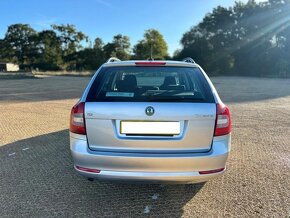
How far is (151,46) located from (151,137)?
7669cm

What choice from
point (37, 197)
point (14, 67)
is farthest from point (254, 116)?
point (14, 67)

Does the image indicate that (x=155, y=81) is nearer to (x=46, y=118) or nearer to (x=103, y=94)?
Answer: (x=103, y=94)

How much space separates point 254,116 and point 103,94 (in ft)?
22.8

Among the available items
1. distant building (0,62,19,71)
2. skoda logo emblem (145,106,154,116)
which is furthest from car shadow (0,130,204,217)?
distant building (0,62,19,71)

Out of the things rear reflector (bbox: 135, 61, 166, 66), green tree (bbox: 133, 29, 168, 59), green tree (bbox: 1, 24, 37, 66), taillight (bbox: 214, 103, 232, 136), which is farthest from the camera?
green tree (bbox: 1, 24, 37, 66)

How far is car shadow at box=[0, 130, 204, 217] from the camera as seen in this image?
10.4ft

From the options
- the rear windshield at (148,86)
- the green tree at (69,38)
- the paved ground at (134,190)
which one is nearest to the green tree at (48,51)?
the green tree at (69,38)

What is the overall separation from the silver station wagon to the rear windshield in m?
0.02

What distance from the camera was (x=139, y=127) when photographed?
298cm

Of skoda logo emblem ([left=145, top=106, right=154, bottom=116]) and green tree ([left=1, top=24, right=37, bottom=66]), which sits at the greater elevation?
green tree ([left=1, top=24, right=37, bottom=66])

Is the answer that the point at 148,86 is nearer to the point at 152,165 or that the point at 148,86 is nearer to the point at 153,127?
the point at 153,127

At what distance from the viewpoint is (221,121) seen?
309cm

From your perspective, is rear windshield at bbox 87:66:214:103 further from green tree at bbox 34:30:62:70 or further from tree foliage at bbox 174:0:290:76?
green tree at bbox 34:30:62:70

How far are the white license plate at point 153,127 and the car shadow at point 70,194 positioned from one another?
84 centimetres
